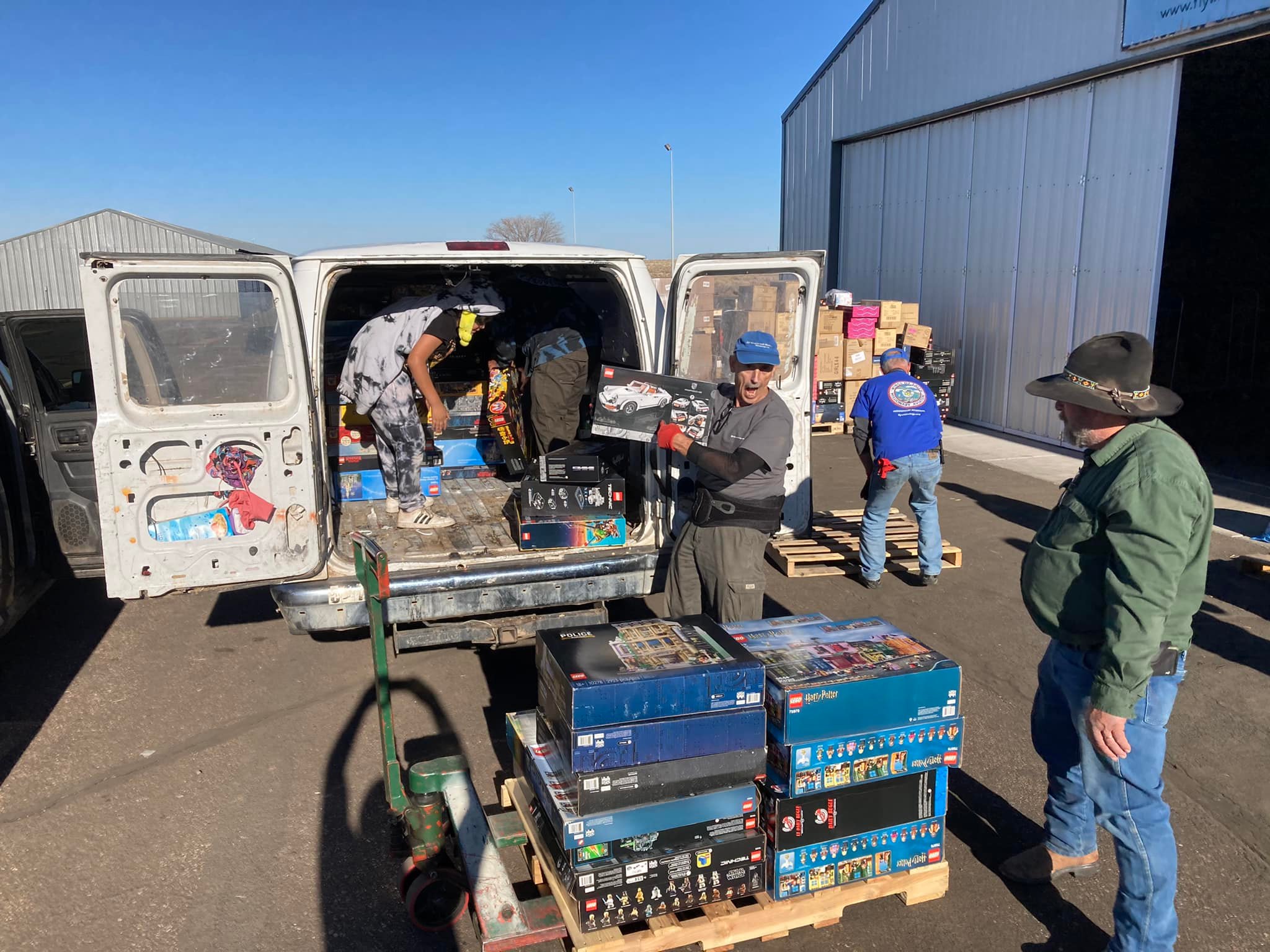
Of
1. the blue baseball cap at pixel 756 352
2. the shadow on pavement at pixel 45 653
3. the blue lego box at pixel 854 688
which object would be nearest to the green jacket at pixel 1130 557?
the blue lego box at pixel 854 688

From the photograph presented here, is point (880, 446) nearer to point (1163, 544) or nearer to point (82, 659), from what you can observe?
point (1163, 544)

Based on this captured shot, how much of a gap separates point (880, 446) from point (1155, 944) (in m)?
4.06

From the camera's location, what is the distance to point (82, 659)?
5.47 metres

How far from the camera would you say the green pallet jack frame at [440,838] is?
115 inches

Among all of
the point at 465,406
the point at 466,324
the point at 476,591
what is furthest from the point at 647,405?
the point at 465,406

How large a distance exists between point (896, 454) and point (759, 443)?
2628 millimetres

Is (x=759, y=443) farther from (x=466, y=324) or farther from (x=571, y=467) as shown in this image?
(x=466, y=324)

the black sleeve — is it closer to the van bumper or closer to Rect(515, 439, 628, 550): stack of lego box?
the van bumper

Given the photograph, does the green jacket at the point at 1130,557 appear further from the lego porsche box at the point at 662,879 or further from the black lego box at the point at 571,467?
the black lego box at the point at 571,467

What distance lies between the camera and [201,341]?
4055 millimetres

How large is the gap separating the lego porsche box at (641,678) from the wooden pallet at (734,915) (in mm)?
583

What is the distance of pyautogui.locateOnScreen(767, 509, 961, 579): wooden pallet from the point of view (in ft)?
23.1

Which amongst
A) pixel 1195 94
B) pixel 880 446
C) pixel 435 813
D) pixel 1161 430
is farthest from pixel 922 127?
pixel 435 813

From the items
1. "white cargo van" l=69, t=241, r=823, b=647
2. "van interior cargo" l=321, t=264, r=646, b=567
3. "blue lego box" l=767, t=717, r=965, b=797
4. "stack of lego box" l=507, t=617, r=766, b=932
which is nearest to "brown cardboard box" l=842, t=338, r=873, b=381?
"van interior cargo" l=321, t=264, r=646, b=567
